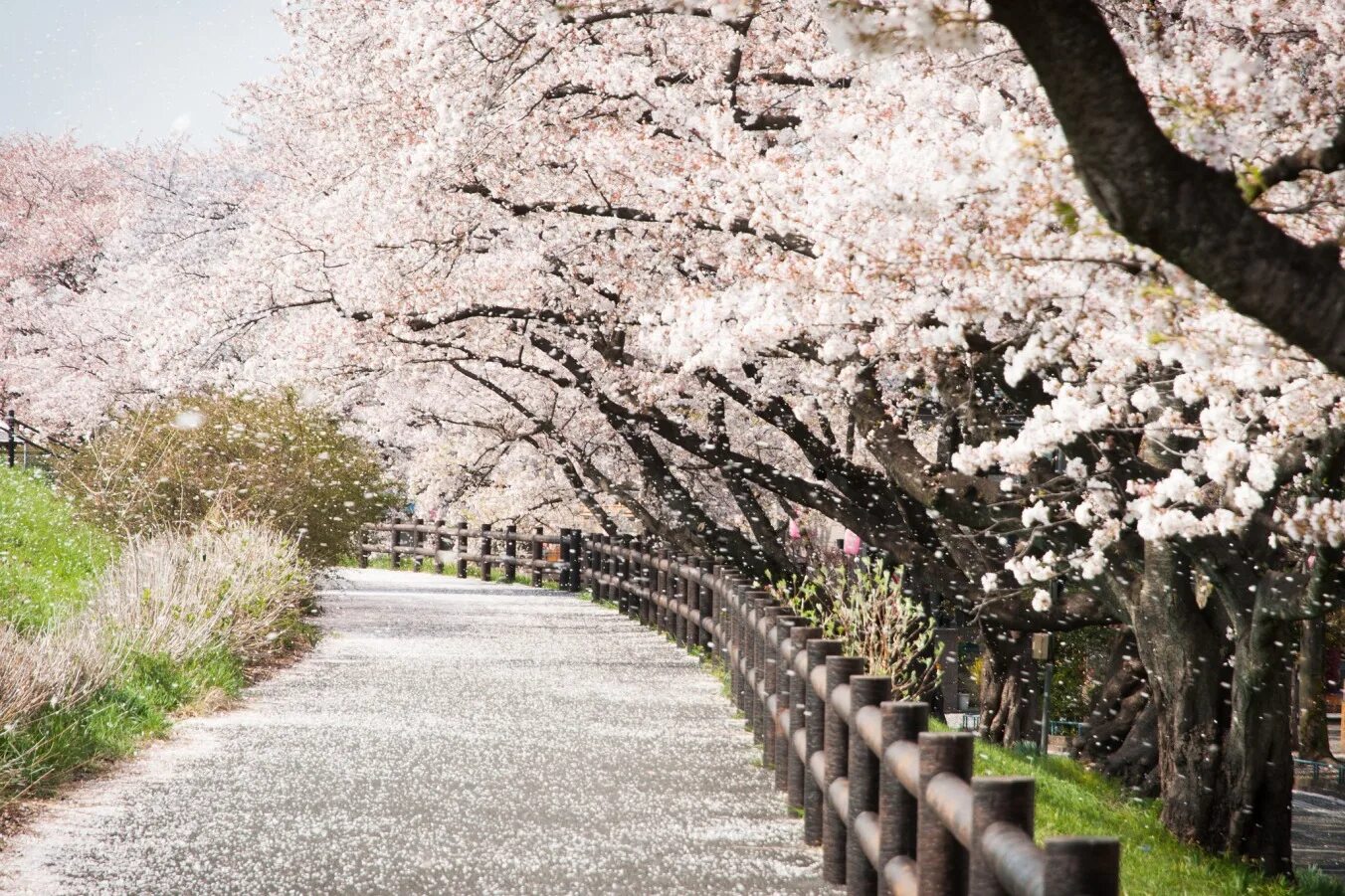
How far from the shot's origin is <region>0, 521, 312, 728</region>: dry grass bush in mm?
8203

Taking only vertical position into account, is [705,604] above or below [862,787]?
above

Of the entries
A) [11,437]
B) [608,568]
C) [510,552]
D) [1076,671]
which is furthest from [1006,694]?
[11,437]

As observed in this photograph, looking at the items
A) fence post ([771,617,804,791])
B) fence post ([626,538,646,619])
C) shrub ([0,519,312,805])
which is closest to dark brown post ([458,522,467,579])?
fence post ([626,538,646,619])

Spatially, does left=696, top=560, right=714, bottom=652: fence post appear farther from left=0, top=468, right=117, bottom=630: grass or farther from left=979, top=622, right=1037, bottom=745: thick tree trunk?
left=0, top=468, right=117, bottom=630: grass

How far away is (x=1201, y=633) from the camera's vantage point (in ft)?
37.4

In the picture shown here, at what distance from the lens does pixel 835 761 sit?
668 centimetres

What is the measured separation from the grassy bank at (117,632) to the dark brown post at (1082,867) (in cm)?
551

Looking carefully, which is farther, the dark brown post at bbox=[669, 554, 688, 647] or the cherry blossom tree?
the dark brown post at bbox=[669, 554, 688, 647]

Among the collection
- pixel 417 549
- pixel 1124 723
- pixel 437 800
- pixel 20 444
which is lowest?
pixel 1124 723

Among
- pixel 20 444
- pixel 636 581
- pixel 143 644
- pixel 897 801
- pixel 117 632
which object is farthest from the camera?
pixel 20 444

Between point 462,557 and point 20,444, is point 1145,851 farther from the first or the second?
point 20,444

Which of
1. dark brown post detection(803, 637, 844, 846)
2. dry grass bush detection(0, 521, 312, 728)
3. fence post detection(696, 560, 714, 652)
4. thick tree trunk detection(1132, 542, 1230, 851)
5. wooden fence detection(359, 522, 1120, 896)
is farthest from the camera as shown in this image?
fence post detection(696, 560, 714, 652)

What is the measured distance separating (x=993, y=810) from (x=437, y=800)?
470 cm

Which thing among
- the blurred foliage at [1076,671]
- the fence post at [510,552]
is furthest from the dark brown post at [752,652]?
the fence post at [510,552]
